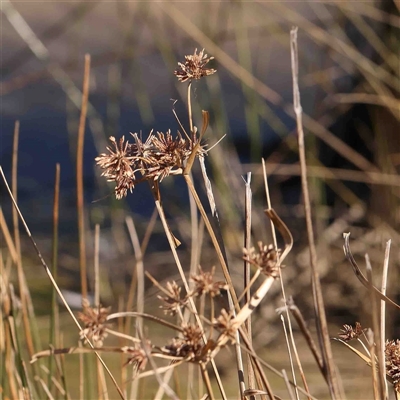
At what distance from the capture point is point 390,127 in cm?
103

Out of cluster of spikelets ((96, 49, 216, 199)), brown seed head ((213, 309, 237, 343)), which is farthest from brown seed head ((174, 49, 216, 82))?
brown seed head ((213, 309, 237, 343))

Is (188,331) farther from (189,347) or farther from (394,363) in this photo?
(394,363)

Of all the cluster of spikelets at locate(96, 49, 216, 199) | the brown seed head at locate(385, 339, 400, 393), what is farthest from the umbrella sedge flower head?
the brown seed head at locate(385, 339, 400, 393)

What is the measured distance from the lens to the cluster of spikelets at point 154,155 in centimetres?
24

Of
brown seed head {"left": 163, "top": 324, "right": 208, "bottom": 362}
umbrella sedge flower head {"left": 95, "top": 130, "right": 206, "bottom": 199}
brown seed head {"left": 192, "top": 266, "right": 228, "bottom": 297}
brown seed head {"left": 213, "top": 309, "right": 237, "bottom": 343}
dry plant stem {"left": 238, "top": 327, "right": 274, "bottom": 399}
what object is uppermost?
umbrella sedge flower head {"left": 95, "top": 130, "right": 206, "bottom": 199}

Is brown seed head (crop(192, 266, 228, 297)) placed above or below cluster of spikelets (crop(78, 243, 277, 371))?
above

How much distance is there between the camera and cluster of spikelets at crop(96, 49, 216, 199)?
0.24m

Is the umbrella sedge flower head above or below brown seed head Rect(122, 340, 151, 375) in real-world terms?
above

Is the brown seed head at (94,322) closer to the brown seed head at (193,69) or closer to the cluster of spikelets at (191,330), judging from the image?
the cluster of spikelets at (191,330)

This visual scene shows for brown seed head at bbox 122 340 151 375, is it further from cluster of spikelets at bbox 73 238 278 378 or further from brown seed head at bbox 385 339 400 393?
brown seed head at bbox 385 339 400 393

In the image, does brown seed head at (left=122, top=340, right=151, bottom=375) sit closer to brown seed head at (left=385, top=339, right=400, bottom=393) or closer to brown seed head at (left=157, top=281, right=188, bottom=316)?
brown seed head at (left=157, top=281, right=188, bottom=316)

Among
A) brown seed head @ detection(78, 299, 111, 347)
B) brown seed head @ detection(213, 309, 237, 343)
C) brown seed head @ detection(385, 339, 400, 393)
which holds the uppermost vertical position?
brown seed head @ detection(78, 299, 111, 347)

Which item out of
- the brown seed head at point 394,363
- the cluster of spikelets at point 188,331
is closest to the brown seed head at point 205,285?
the cluster of spikelets at point 188,331

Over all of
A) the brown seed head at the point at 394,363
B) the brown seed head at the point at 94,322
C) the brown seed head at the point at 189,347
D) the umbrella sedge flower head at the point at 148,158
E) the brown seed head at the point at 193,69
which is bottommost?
the brown seed head at the point at 394,363
